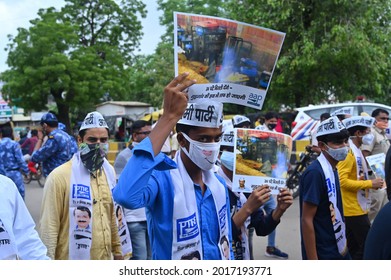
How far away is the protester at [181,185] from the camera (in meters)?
2.45

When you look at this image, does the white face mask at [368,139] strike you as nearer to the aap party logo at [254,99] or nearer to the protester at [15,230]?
the aap party logo at [254,99]

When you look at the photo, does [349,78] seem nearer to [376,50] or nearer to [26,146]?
[376,50]

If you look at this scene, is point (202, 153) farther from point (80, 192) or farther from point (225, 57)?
point (80, 192)

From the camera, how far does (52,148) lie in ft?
23.9

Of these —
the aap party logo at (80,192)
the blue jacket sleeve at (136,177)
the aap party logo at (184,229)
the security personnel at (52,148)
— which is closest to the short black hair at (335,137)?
the aap party logo at (80,192)

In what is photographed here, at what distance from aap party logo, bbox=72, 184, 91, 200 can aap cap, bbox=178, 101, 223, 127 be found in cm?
150

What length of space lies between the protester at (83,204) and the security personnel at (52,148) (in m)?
3.13

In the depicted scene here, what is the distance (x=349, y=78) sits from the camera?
23094 mm

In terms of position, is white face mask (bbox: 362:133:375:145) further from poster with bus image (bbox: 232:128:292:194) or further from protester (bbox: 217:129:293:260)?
poster with bus image (bbox: 232:128:292:194)

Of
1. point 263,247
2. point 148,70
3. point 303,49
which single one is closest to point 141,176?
point 263,247

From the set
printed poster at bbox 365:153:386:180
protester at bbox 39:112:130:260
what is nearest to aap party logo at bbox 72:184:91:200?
protester at bbox 39:112:130:260

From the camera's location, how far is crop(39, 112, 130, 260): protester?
3930 millimetres

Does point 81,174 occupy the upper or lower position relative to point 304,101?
lower

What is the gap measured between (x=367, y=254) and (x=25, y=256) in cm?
154
